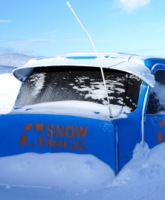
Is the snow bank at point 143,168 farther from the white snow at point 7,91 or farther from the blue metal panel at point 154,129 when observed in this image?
the white snow at point 7,91

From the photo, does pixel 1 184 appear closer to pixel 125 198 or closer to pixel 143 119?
pixel 125 198

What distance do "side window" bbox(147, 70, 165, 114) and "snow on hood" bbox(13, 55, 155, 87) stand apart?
34cm

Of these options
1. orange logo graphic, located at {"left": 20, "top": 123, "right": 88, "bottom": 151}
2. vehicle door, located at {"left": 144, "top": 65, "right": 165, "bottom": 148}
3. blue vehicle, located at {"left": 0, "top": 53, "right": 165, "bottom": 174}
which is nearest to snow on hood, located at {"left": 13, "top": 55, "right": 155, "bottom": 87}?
blue vehicle, located at {"left": 0, "top": 53, "right": 165, "bottom": 174}

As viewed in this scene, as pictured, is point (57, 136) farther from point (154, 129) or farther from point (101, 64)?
point (154, 129)

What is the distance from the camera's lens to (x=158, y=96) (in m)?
5.00

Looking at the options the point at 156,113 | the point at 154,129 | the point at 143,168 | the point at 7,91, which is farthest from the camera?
the point at 7,91

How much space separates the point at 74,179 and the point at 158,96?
5.59 ft

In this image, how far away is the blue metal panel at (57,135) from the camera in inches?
155

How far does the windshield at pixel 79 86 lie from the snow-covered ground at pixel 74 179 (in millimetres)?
754

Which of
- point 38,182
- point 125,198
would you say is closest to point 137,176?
point 125,198

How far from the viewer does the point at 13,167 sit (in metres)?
4.14

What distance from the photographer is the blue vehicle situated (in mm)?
4004

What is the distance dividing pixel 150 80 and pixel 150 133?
2.05 feet

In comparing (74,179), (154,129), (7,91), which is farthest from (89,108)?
(7,91)
